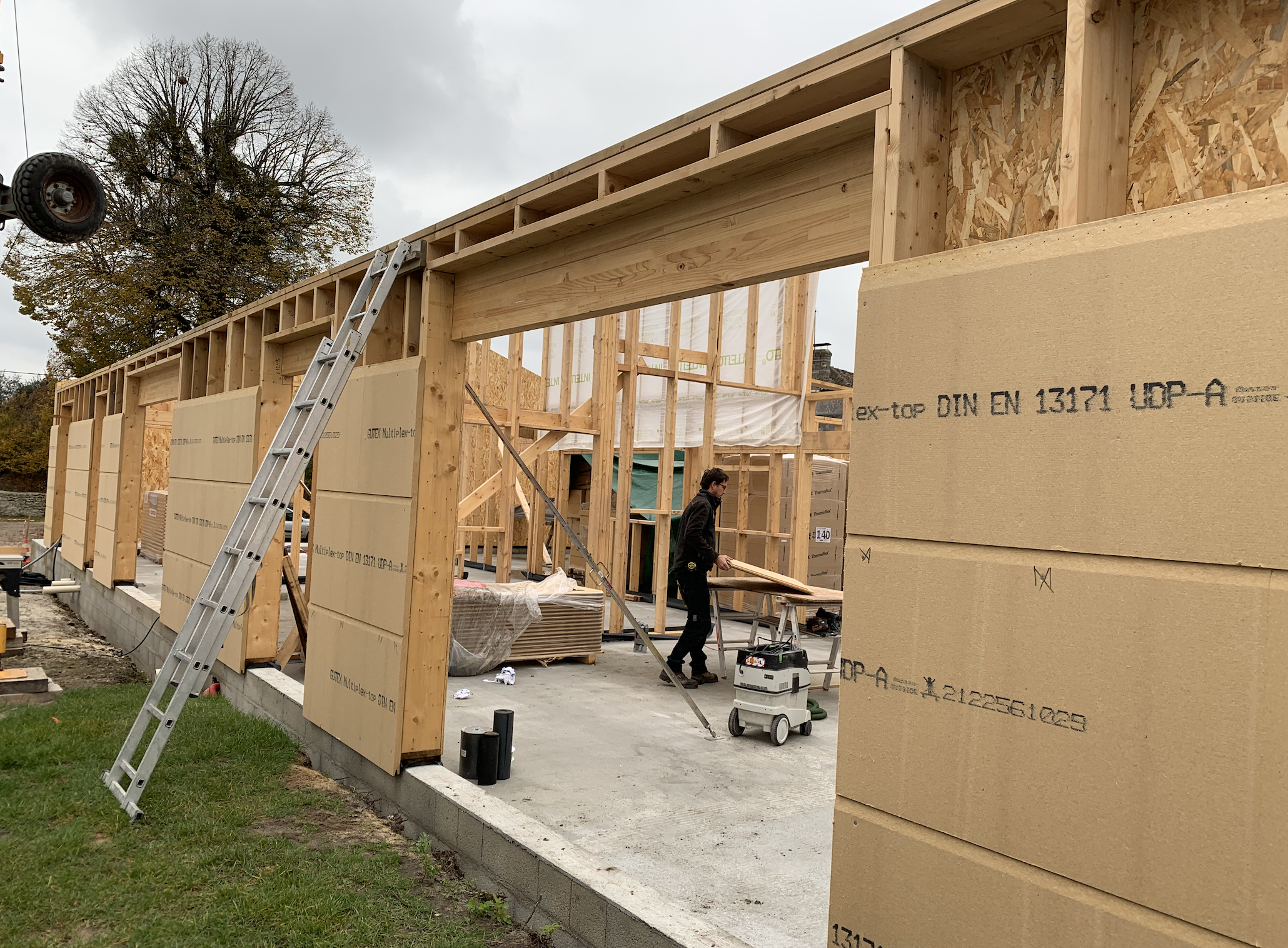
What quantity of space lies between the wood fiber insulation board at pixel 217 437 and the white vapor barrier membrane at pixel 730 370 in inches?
175

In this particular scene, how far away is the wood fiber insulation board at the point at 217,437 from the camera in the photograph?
8266mm

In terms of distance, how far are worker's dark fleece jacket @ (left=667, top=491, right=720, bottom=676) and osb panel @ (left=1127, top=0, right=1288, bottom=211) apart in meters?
6.28

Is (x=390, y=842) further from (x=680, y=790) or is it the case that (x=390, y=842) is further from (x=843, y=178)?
(x=843, y=178)

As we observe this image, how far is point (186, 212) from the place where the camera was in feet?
91.0

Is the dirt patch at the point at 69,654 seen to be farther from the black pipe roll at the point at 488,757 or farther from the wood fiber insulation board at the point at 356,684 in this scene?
the black pipe roll at the point at 488,757

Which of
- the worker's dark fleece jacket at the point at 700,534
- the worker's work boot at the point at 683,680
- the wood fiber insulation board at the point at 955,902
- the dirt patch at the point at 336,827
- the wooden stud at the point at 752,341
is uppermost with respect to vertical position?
the wooden stud at the point at 752,341

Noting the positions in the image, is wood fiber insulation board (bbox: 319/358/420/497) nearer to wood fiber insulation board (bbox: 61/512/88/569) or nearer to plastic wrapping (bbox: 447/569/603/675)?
plastic wrapping (bbox: 447/569/603/675)

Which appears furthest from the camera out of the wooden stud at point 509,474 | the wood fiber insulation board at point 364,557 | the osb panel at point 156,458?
the osb panel at point 156,458

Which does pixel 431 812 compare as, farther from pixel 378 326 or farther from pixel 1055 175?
pixel 1055 175

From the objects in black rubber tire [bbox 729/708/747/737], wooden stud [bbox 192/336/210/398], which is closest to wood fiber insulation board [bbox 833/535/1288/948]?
black rubber tire [bbox 729/708/747/737]

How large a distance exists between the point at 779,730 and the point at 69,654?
27.3 ft

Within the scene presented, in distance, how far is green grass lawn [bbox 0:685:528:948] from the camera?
4.05 metres

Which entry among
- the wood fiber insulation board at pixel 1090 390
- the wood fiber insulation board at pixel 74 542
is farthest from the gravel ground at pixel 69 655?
the wood fiber insulation board at pixel 1090 390

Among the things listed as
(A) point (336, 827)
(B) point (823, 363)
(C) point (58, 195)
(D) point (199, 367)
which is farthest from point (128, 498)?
(B) point (823, 363)
